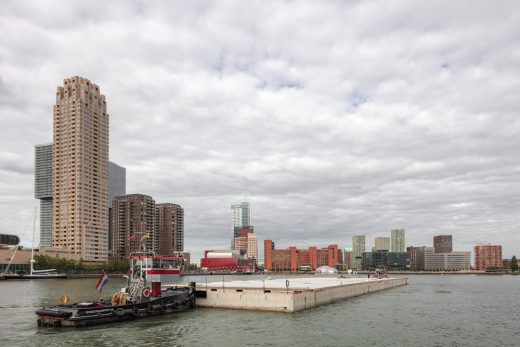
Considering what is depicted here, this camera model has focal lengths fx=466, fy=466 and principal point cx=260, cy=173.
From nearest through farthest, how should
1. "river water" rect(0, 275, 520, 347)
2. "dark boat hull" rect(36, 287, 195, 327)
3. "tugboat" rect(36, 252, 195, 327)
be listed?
1. "river water" rect(0, 275, 520, 347)
2. "dark boat hull" rect(36, 287, 195, 327)
3. "tugboat" rect(36, 252, 195, 327)

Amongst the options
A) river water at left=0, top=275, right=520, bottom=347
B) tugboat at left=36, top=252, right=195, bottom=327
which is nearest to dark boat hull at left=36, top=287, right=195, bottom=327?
tugboat at left=36, top=252, right=195, bottom=327

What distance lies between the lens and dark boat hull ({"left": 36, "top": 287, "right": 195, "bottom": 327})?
1953 inches

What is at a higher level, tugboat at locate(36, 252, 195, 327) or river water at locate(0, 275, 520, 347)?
tugboat at locate(36, 252, 195, 327)

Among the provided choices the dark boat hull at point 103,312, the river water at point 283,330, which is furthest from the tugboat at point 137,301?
the river water at point 283,330

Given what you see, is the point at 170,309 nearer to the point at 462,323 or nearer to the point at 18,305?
the point at 18,305

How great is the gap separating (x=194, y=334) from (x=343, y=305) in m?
37.3

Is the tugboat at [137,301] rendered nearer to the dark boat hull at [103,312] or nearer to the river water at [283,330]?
A: the dark boat hull at [103,312]

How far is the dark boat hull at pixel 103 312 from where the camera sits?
49.6 meters

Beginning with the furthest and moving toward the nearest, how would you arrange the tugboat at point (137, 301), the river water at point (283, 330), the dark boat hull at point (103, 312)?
the tugboat at point (137, 301)
the dark boat hull at point (103, 312)
the river water at point (283, 330)

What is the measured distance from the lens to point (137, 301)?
2306 inches

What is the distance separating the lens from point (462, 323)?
2373 inches

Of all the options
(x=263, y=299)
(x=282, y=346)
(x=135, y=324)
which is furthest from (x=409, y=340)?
(x=135, y=324)

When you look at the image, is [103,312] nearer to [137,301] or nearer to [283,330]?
[137,301]

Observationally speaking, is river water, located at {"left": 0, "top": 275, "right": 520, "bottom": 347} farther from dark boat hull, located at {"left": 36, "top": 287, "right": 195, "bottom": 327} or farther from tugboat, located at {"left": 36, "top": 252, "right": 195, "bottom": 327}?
tugboat, located at {"left": 36, "top": 252, "right": 195, "bottom": 327}
